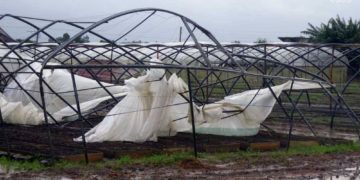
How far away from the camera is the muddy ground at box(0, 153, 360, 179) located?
9.74 metres

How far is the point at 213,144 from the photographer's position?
42.7 ft

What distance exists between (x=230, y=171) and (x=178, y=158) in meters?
1.22

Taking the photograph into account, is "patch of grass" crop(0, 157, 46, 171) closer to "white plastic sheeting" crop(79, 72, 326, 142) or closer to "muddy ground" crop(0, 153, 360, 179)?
"muddy ground" crop(0, 153, 360, 179)

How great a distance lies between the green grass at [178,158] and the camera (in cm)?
1055

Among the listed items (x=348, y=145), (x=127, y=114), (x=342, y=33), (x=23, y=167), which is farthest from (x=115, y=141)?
(x=342, y=33)

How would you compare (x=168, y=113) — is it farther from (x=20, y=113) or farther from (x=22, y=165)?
(x=20, y=113)

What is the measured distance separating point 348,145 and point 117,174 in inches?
230

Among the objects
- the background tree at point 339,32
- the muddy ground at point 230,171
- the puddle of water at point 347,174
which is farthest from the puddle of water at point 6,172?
the background tree at point 339,32

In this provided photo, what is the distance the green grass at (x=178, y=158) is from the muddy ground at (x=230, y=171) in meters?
0.21

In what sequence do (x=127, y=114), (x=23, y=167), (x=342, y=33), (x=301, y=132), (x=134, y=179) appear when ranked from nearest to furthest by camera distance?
(x=134, y=179) < (x=23, y=167) < (x=127, y=114) < (x=301, y=132) < (x=342, y=33)

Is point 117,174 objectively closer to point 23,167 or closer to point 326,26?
point 23,167

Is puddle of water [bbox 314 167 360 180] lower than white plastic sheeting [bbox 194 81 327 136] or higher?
lower

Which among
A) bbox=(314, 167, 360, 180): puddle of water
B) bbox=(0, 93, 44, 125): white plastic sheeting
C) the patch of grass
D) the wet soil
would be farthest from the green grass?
bbox=(0, 93, 44, 125): white plastic sheeting

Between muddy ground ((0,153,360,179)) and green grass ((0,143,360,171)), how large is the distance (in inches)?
8.4
